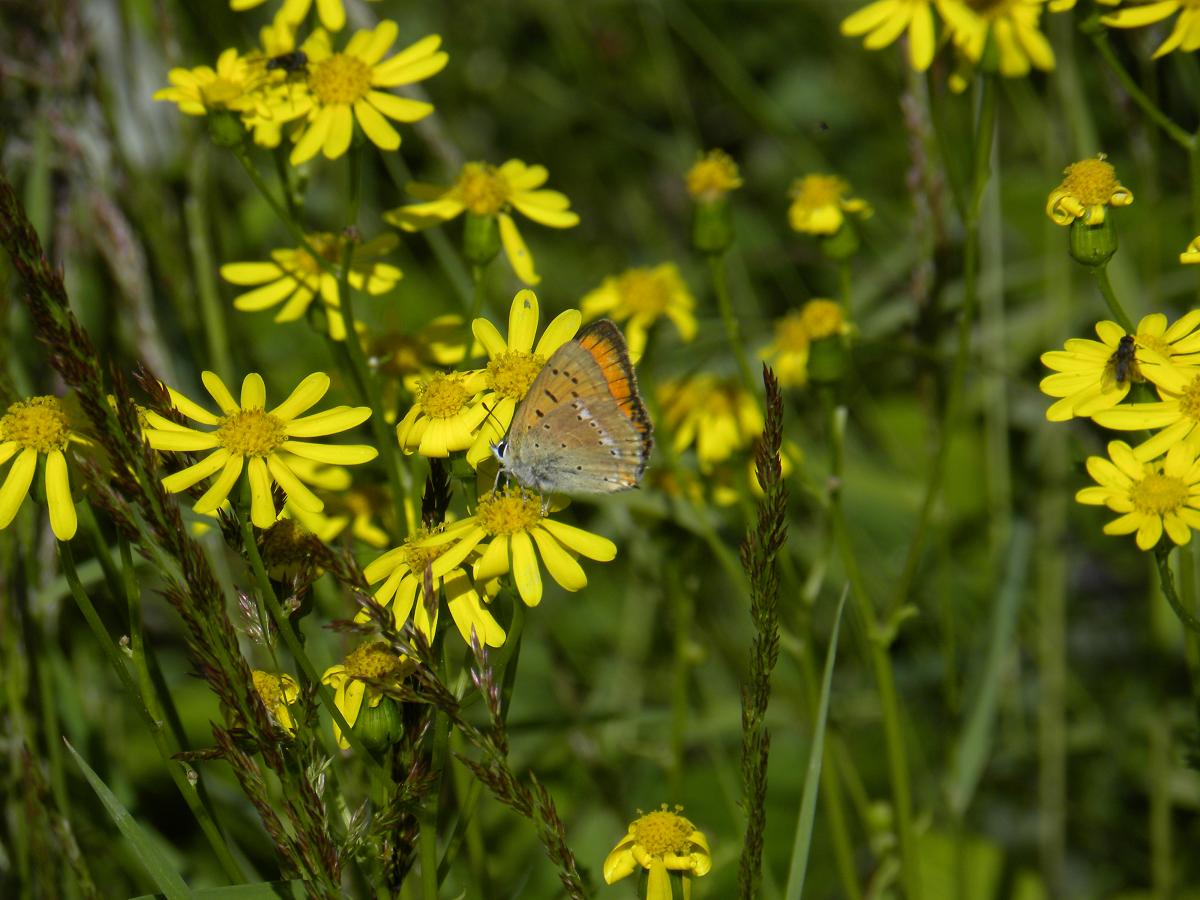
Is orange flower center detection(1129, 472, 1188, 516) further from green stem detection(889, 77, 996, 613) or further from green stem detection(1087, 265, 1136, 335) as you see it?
green stem detection(889, 77, 996, 613)

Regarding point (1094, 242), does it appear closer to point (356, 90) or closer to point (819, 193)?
point (819, 193)

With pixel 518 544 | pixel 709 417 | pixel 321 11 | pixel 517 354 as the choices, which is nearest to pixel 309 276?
pixel 321 11

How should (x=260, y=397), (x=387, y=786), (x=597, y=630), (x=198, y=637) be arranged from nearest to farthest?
(x=198, y=637) → (x=387, y=786) → (x=260, y=397) → (x=597, y=630)

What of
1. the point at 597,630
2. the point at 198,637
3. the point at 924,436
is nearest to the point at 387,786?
the point at 198,637

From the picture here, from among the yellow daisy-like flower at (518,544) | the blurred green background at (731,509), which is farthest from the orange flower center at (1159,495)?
the yellow daisy-like flower at (518,544)

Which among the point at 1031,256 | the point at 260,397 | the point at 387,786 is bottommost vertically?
the point at 387,786

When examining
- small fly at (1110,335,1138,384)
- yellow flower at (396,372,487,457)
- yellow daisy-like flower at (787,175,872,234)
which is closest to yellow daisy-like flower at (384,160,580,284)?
yellow flower at (396,372,487,457)

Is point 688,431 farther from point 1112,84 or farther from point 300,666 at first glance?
point 300,666

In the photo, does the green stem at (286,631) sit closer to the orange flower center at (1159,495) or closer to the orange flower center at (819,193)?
the orange flower center at (1159,495)
